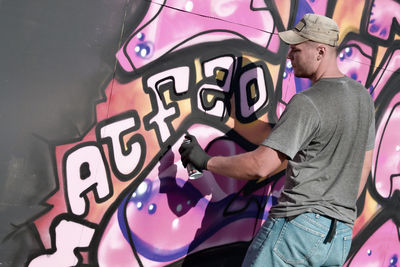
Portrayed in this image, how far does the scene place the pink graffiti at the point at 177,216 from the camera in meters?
3.36

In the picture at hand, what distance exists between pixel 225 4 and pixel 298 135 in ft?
4.72

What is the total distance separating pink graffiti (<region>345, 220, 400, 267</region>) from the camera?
15.4 feet

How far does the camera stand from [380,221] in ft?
15.6

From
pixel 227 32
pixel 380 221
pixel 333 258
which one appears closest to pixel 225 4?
pixel 227 32

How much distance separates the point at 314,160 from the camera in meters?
2.66

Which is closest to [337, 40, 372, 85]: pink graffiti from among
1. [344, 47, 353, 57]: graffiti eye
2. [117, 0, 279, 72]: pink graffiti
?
[344, 47, 353, 57]: graffiti eye

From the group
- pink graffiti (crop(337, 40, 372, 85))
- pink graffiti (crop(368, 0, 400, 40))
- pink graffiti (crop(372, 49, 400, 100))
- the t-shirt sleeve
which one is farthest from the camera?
pink graffiti (crop(372, 49, 400, 100))

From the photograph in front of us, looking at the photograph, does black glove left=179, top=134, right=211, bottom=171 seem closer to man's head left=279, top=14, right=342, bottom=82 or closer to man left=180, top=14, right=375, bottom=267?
man left=180, top=14, right=375, bottom=267

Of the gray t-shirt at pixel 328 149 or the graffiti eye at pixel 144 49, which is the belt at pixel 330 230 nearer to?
the gray t-shirt at pixel 328 149

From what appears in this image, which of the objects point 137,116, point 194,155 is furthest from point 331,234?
point 137,116

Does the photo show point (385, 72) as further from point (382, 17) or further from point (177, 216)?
point (177, 216)

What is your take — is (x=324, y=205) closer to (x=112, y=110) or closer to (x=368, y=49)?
(x=112, y=110)

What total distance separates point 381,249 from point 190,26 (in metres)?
2.99

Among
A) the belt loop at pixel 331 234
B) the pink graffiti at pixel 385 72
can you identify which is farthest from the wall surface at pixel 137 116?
the belt loop at pixel 331 234
